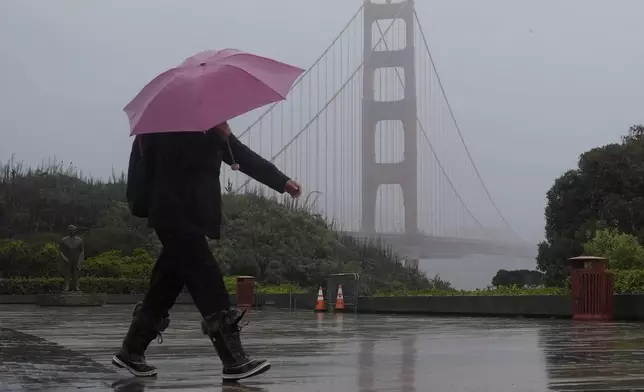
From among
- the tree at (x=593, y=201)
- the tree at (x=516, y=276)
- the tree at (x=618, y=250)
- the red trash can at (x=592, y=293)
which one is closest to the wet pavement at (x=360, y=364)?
the red trash can at (x=592, y=293)

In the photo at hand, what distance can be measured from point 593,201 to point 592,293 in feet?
79.9

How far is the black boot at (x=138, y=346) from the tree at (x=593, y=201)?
2863 cm

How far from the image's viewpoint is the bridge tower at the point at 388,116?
4950 cm

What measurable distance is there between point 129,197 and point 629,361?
248cm

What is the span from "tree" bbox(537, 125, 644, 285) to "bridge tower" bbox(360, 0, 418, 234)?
11358mm

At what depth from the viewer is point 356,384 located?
142 inches

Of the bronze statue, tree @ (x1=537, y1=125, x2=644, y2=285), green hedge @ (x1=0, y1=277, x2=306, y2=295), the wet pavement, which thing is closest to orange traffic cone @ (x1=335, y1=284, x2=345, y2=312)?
the bronze statue

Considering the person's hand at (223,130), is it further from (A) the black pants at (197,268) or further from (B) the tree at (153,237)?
(B) the tree at (153,237)

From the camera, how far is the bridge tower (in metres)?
49.5

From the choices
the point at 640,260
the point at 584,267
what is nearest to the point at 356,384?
the point at 584,267

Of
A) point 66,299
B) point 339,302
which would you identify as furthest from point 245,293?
point 66,299

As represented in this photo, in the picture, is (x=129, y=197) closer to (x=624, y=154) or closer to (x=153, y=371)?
(x=153, y=371)

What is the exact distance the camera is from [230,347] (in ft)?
12.0

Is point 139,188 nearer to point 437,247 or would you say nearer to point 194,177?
point 194,177
